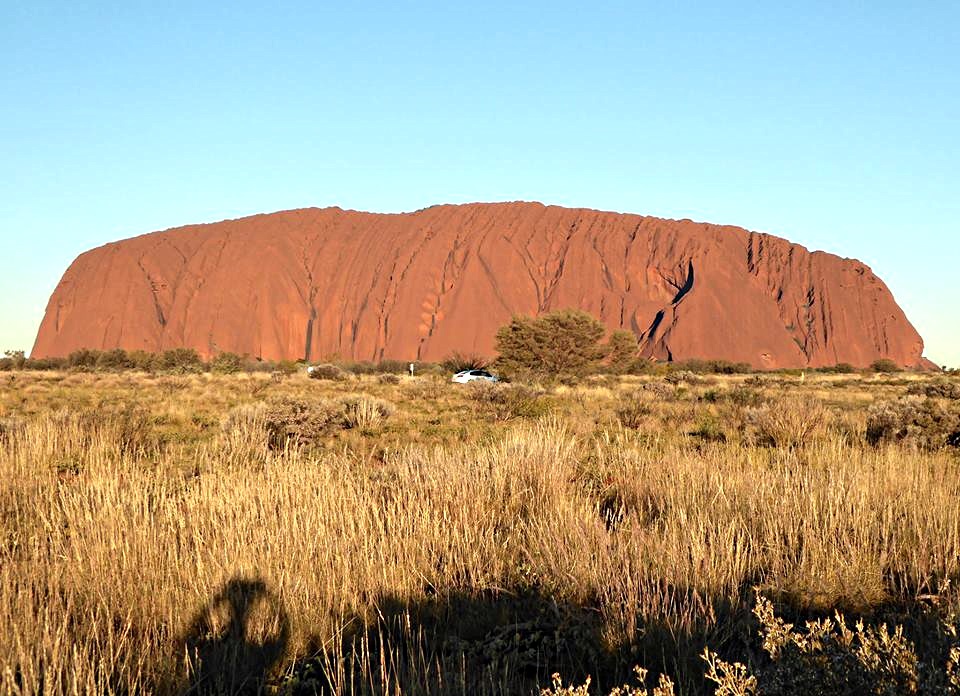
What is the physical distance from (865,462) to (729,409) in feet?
32.1

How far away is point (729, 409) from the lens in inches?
646

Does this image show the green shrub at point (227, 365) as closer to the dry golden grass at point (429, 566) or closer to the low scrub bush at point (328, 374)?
the low scrub bush at point (328, 374)

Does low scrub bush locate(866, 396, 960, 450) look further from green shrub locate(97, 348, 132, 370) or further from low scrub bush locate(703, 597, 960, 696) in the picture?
green shrub locate(97, 348, 132, 370)

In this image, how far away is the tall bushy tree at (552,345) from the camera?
3753cm

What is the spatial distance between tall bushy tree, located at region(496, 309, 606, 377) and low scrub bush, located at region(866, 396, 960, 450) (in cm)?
2468

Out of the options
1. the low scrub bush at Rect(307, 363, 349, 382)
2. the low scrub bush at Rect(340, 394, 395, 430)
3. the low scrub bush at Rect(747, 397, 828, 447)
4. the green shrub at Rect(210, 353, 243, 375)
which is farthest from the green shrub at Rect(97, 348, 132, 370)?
the low scrub bush at Rect(747, 397, 828, 447)

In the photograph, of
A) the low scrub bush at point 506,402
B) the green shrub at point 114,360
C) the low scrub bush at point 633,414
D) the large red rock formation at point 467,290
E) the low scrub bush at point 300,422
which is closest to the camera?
the low scrub bush at point 300,422

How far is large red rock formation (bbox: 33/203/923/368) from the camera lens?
78562mm

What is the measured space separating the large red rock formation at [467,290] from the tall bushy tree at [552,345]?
34.7m

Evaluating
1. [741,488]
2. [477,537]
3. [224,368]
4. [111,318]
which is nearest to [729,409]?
[741,488]

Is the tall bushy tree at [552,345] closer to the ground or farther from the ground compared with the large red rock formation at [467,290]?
closer to the ground

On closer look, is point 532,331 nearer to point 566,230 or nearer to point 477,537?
point 477,537

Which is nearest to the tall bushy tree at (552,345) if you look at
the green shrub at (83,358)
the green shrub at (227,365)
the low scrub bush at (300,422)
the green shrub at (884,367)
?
the green shrub at (227,365)

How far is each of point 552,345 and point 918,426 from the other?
27.9m
